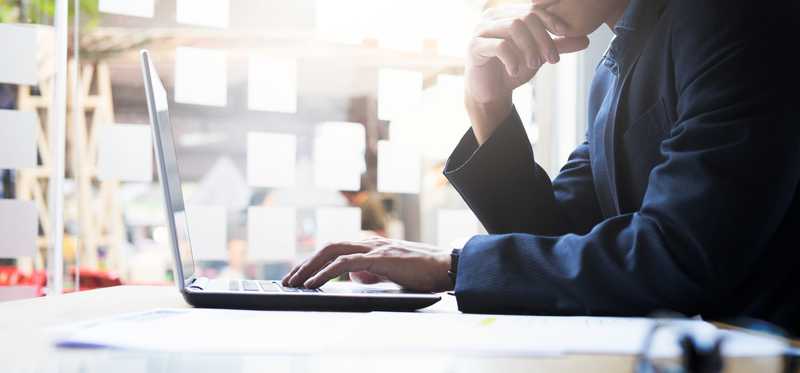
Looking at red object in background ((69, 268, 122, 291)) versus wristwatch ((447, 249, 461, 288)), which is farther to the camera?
red object in background ((69, 268, 122, 291))

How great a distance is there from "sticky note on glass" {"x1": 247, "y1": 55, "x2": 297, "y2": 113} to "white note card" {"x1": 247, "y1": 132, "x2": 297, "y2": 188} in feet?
0.29

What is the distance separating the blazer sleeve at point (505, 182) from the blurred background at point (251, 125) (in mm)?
1102

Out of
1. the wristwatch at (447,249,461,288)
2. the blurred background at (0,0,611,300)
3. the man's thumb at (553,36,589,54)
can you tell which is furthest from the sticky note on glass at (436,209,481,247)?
the wristwatch at (447,249,461,288)

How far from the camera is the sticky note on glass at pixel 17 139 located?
195 centimetres

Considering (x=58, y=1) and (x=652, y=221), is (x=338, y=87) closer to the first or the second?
(x=58, y=1)

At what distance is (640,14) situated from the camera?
1004mm

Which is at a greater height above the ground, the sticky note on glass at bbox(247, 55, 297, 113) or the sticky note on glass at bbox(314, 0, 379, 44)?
the sticky note on glass at bbox(314, 0, 379, 44)

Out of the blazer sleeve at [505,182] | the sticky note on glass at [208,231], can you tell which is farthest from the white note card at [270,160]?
the blazer sleeve at [505,182]

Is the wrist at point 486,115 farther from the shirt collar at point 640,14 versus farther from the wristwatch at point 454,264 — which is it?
the wristwatch at point 454,264

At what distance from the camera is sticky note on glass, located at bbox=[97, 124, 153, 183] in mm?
2107

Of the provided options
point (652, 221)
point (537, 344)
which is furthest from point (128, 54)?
point (537, 344)

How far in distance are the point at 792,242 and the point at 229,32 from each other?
1.73 meters

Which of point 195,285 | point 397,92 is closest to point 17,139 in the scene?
point 397,92

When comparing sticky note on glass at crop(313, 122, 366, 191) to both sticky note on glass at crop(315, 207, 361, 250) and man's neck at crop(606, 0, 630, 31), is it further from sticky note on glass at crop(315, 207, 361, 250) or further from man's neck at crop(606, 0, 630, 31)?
man's neck at crop(606, 0, 630, 31)
